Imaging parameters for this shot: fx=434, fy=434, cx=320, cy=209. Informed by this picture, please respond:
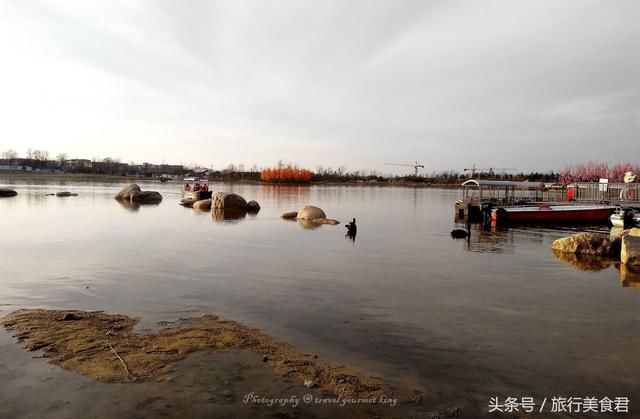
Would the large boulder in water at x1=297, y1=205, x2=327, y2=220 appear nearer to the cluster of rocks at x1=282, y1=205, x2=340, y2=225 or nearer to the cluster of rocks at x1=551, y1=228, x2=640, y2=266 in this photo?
the cluster of rocks at x1=282, y1=205, x2=340, y2=225

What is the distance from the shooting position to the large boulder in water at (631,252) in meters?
16.3

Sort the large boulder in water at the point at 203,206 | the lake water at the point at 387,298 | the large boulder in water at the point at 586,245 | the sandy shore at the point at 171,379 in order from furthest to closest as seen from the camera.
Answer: the large boulder in water at the point at 203,206
the large boulder in water at the point at 586,245
the lake water at the point at 387,298
the sandy shore at the point at 171,379

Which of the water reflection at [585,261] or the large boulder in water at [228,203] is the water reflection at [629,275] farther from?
the large boulder in water at [228,203]

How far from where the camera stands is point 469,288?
1234cm

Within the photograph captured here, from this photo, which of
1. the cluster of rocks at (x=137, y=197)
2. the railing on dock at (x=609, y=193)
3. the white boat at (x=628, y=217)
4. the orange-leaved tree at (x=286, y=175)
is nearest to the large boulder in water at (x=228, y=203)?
the cluster of rocks at (x=137, y=197)

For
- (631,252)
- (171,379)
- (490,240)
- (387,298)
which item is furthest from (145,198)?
(171,379)

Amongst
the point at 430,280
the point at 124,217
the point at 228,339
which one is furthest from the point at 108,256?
the point at 124,217

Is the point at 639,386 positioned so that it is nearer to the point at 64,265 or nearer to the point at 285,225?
the point at 64,265

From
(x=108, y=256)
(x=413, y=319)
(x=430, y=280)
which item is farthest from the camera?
(x=108, y=256)

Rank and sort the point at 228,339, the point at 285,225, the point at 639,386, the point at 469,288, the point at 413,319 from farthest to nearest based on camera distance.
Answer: the point at 285,225
the point at 469,288
the point at 413,319
the point at 228,339
the point at 639,386

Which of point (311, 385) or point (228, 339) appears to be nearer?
point (311, 385)

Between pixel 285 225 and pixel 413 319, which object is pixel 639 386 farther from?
pixel 285 225

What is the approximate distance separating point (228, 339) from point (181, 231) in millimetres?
16850

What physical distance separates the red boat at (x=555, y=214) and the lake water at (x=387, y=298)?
47.9 feet
